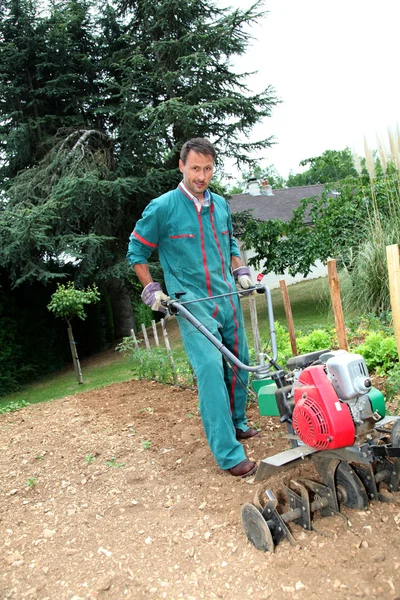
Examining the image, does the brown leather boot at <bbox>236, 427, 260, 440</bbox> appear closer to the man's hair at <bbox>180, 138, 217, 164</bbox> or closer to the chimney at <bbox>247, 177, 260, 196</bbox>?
the man's hair at <bbox>180, 138, 217, 164</bbox>

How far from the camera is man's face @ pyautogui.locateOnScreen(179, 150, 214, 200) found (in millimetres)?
3135

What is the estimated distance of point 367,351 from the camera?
4.44m

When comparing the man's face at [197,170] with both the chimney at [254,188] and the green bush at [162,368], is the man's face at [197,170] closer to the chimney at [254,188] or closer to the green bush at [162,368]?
the green bush at [162,368]

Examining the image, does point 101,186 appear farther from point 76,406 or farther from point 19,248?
point 76,406

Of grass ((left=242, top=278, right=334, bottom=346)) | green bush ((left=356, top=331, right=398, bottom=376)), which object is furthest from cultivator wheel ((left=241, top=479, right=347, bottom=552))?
grass ((left=242, top=278, right=334, bottom=346))

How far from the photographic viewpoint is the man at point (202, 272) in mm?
3000

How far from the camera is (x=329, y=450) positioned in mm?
2242

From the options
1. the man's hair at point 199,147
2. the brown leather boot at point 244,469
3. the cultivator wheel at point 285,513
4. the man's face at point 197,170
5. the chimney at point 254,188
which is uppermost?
the chimney at point 254,188

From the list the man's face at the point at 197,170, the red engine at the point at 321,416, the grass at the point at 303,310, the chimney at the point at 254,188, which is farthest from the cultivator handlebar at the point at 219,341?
the chimney at the point at 254,188

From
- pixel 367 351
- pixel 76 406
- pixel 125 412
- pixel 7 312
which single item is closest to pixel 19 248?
pixel 7 312

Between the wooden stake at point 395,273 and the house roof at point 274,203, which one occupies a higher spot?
the house roof at point 274,203

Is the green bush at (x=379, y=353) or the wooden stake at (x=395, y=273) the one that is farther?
the green bush at (x=379, y=353)

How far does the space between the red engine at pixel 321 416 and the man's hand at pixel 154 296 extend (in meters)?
1.09

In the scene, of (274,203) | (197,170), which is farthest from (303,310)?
(274,203)
